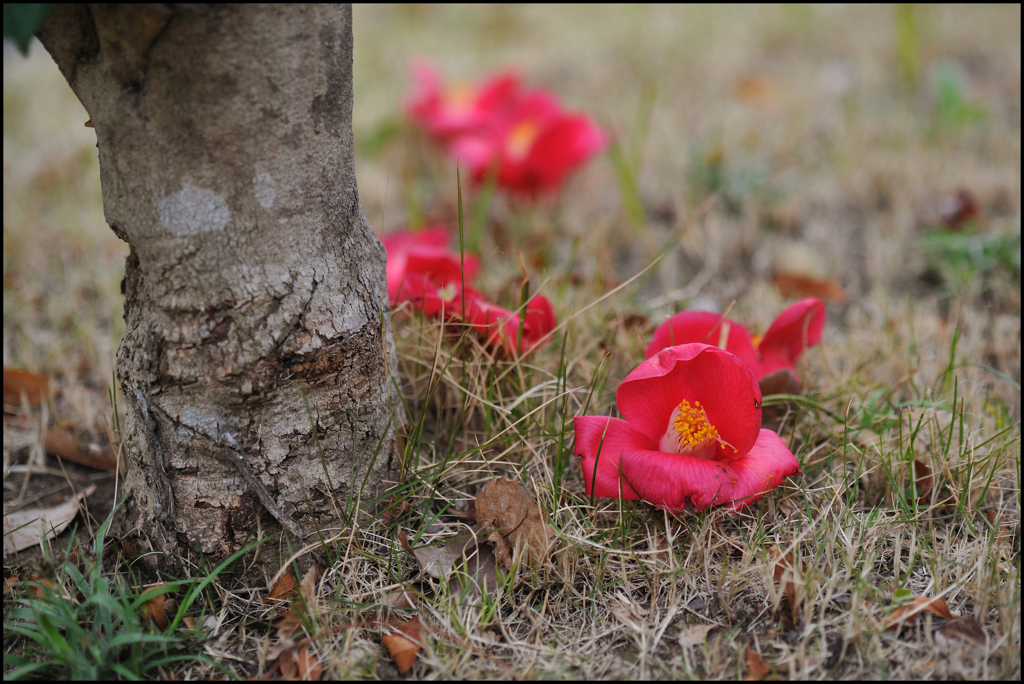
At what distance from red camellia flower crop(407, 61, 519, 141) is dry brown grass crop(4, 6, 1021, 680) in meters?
0.28

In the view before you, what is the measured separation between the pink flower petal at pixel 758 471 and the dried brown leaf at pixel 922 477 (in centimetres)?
29

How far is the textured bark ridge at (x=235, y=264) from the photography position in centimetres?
100

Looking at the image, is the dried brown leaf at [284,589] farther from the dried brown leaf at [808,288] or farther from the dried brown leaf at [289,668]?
the dried brown leaf at [808,288]

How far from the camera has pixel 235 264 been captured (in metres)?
1.08

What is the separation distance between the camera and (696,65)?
3938 mm

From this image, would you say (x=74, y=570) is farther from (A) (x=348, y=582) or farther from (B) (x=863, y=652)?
(B) (x=863, y=652)

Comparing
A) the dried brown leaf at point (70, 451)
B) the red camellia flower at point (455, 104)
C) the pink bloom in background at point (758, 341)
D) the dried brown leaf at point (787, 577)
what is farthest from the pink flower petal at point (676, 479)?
the red camellia flower at point (455, 104)

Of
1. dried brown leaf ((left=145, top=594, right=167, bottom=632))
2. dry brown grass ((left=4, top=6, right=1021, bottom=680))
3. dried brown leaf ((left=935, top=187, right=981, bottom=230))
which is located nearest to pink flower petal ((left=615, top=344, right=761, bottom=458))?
dry brown grass ((left=4, top=6, right=1021, bottom=680))

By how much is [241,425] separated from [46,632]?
0.37 m

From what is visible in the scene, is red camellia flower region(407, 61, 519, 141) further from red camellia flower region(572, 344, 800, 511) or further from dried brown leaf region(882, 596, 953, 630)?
dried brown leaf region(882, 596, 953, 630)

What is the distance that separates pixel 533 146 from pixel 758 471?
5.12ft

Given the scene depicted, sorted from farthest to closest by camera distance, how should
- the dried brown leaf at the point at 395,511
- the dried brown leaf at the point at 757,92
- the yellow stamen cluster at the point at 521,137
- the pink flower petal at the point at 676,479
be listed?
the dried brown leaf at the point at 757,92
the yellow stamen cluster at the point at 521,137
the dried brown leaf at the point at 395,511
the pink flower petal at the point at 676,479

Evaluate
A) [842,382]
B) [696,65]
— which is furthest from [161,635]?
[696,65]

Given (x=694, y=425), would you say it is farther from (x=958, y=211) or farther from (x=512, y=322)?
(x=958, y=211)
